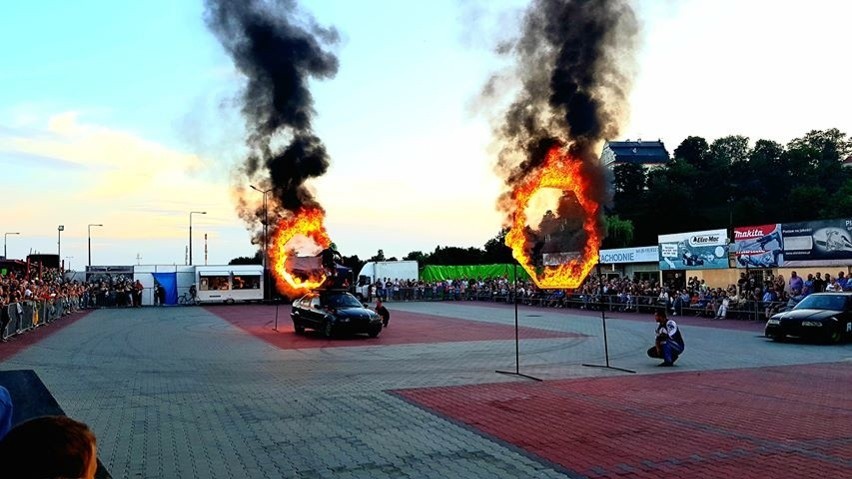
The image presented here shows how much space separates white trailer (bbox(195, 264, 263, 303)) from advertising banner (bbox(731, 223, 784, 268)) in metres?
31.5

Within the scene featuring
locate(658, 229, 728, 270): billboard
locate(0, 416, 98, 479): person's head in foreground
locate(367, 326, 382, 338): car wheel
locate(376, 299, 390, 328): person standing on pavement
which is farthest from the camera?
locate(658, 229, 728, 270): billboard

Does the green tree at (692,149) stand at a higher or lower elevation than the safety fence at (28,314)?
higher

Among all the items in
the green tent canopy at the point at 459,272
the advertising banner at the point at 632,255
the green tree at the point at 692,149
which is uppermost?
the green tree at the point at 692,149

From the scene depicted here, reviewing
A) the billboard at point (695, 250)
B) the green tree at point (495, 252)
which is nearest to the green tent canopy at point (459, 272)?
the green tree at point (495, 252)

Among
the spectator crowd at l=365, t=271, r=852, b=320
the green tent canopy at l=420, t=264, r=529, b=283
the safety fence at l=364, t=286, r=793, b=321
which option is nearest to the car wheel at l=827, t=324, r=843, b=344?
the spectator crowd at l=365, t=271, r=852, b=320

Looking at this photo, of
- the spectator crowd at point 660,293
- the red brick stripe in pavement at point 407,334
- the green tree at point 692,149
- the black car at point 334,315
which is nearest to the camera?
the red brick stripe in pavement at point 407,334

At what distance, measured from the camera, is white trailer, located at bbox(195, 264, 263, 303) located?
4856 cm

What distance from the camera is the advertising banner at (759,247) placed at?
1300 inches

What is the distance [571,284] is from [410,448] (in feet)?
35.7

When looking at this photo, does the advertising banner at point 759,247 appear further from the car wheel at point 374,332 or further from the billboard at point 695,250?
the car wheel at point 374,332

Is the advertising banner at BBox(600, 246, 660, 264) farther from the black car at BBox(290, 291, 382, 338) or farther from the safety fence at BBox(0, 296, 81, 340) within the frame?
the safety fence at BBox(0, 296, 81, 340)

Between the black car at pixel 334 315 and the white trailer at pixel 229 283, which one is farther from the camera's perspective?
the white trailer at pixel 229 283

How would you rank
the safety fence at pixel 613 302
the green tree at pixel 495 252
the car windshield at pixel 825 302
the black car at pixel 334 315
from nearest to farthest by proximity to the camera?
the car windshield at pixel 825 302 → the black car at pixel 334 315 → the safety fence at pixel 613 302 → the green tree at pixel 495 252

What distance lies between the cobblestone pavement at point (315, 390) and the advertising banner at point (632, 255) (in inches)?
710
